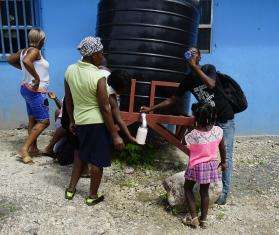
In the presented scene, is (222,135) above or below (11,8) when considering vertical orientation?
below

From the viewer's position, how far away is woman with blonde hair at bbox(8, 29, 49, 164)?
179 inches

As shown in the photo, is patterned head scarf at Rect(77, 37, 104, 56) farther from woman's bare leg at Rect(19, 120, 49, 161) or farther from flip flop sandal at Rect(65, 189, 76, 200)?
woman's bare leg at Rect(19, 120, 49, 161)

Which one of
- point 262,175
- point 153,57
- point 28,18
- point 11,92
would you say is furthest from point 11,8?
point 262,175

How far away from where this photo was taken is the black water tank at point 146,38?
14.5ft

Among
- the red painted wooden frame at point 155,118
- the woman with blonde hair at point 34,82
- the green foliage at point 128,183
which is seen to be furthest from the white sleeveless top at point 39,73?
the green foliage at point 128,183

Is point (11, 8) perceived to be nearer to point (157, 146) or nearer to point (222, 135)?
point (157, 146)

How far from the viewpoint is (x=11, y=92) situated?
6.21 m

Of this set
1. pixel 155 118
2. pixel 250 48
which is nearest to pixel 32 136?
pixel 155 118

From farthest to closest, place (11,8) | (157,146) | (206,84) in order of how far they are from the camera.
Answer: (11,8) → (157,146) → (206,84)

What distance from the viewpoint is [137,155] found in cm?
491

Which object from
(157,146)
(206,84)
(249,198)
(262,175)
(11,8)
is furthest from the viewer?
(11,8)

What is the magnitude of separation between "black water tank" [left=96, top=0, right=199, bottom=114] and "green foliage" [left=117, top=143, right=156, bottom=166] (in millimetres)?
540

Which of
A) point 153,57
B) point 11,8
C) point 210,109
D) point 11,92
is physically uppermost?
point 11,8

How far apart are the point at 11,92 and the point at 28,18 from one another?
1105 mm
